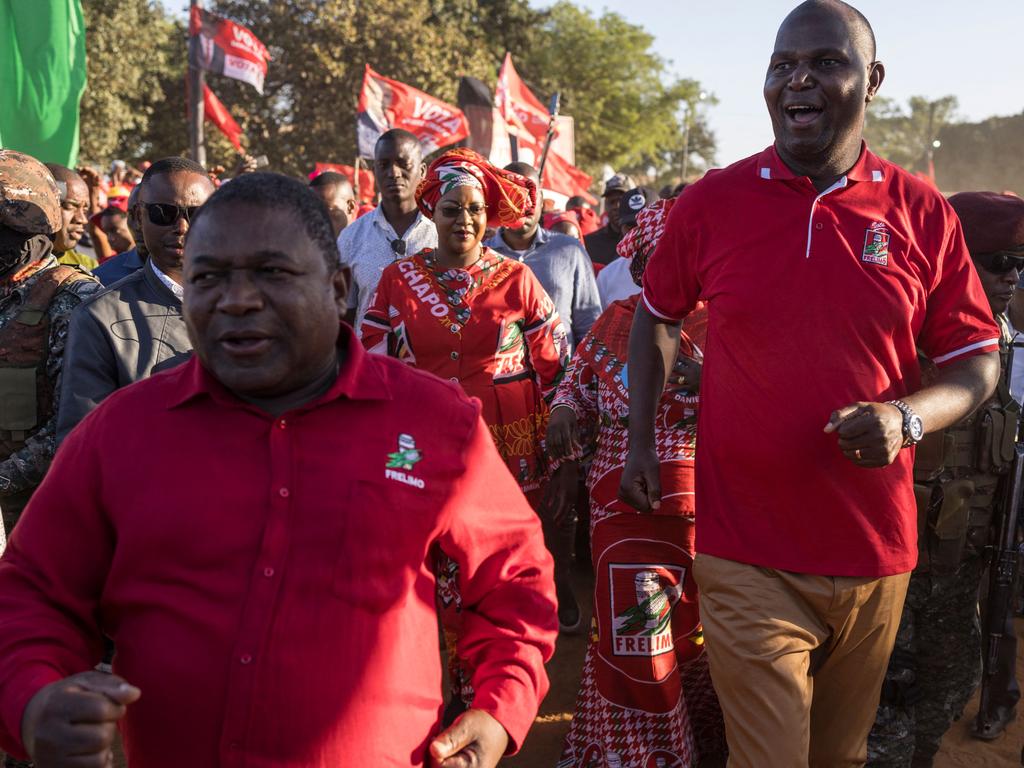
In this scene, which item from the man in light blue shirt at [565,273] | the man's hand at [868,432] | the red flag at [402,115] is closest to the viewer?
the man's hand at [868,432]

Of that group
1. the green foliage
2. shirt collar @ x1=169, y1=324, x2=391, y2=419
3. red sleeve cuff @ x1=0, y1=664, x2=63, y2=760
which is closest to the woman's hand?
shirt collar @ x1=169, y1=324, x2=391, y2=419

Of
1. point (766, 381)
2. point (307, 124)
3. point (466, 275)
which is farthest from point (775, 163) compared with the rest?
point (307, 124)

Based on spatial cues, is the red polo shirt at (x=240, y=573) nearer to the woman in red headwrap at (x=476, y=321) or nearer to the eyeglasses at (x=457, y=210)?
the woman in red headwrap at (x=476, y=321)

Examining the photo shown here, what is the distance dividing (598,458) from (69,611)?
2.63 meters

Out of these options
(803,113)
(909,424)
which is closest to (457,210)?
(803,113)

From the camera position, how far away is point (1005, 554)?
430 cm

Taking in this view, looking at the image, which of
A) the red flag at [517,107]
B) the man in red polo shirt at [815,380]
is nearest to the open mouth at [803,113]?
the man in red polo shirt at [815,380]

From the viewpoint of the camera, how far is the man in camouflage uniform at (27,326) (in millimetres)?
3604

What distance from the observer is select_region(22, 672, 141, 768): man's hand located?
1553 millimetres

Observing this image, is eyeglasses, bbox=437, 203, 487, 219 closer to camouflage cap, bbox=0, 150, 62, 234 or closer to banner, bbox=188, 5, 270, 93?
camouflage cap, bbox=0, 150, 62, 234

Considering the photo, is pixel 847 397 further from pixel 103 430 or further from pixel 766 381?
pixel 103 430

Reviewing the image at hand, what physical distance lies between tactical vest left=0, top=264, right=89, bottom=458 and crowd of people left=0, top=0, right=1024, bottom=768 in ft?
0.03

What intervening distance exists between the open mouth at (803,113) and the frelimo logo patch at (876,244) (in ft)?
1.15

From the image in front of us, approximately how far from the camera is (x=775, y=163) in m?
2.93
